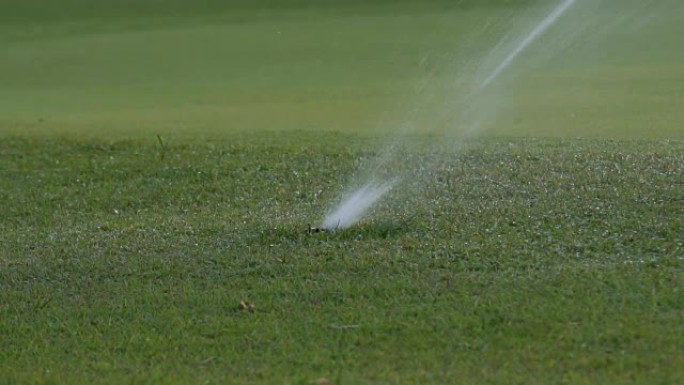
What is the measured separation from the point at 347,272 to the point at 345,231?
0.64 meters

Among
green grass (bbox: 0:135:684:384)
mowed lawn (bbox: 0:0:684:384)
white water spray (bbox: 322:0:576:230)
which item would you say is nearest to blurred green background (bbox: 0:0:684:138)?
mowed lawn (bbox: 0:0:684:384)

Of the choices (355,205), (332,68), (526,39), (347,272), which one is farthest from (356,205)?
(332,68)

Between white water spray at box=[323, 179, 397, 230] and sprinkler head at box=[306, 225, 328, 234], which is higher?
sprinkler head at box=[306, 225, 328, 234]

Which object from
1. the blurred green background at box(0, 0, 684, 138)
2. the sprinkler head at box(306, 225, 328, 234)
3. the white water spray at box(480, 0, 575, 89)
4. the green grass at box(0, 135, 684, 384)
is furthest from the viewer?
the white water spray at box(480, 0, 575, 89)

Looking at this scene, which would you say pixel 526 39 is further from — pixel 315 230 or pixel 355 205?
pixel 315 230

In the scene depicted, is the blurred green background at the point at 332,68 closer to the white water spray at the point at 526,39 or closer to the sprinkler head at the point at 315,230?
the white water spray at the point at 526,39

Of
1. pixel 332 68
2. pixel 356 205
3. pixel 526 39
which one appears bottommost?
pixel 356 205

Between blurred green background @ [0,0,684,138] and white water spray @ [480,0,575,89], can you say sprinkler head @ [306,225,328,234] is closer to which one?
blurred green background @ [0,0,684,138]

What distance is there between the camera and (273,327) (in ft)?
13.7

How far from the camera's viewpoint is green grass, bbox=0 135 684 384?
12.6 feet

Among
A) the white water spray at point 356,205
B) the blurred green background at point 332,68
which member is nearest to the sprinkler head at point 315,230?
the white water spray at point 356,205

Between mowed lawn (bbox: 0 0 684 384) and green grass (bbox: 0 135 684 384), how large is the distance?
2 cm

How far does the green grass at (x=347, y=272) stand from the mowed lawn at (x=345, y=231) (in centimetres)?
2

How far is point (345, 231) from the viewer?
5.48m
